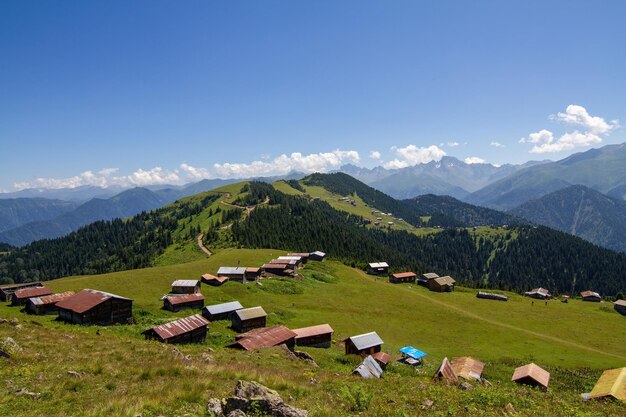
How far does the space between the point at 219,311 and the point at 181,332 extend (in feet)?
58.3

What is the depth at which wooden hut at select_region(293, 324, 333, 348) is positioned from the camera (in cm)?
5825

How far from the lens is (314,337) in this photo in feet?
195

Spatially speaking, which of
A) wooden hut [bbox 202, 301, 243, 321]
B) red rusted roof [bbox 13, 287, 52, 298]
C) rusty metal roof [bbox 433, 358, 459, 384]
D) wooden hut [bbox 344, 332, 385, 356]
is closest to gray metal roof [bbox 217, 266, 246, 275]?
wooden hut [bbox 202, 301, 243, 321]

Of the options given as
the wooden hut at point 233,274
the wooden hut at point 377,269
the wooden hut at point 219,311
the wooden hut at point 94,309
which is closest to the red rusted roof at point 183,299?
the wooden hut at point 219,311

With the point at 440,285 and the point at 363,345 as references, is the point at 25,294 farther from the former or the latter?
the point at 440,285

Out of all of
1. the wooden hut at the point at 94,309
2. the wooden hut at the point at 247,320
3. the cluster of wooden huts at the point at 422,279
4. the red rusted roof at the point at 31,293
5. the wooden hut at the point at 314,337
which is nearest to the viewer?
the wooden hut at the point at 94,309

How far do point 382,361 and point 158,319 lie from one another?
37.0 meters

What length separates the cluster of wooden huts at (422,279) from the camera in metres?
133

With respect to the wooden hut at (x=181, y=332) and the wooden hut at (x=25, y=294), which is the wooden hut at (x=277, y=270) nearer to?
the wooden hut at (x=181, y=332)

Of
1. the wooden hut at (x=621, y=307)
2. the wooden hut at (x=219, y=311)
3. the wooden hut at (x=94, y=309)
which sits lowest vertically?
the wooden hut at (x=621, y=307)

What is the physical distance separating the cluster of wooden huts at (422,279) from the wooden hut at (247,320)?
291 feet

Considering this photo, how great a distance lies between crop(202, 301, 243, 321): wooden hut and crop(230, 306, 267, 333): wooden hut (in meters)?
2.43

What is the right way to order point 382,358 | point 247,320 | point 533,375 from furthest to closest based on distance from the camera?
point 247,320, point 382,358, point 533,375

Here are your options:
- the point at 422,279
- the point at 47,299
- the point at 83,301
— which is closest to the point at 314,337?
the point at 83,301
